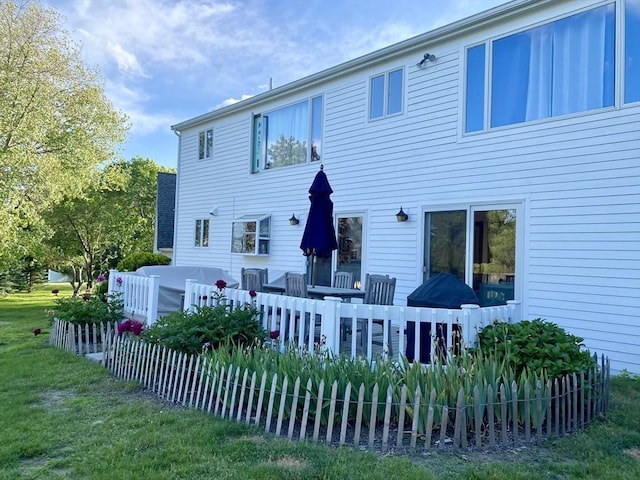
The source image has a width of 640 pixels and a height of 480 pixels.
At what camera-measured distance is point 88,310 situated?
7230 millimetres

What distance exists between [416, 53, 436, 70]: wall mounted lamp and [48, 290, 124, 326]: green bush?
255 inches

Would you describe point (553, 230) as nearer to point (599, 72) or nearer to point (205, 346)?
point (599, 72)

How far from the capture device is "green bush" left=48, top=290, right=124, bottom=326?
7152 mm

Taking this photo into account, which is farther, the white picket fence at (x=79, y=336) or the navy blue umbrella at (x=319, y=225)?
the navy blue umbrella at (x=319, y=225)

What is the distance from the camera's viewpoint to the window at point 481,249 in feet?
24.1

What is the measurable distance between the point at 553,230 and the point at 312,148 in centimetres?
561

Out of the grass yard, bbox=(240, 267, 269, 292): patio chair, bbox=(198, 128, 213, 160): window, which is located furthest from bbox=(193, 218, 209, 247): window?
the grass yard

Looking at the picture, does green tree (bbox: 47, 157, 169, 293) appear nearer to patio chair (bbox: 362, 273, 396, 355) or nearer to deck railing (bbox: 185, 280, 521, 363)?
patio chair (bbox: 362, 273, 396, 355)

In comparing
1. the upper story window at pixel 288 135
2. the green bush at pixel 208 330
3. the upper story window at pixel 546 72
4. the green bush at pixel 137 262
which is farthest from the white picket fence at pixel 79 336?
the green bush at pixel 137 262

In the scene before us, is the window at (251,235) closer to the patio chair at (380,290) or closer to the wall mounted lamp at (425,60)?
the wall mounted lamp at (425,60)

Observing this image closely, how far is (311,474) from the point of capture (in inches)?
116

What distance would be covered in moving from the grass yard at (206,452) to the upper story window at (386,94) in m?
6.30

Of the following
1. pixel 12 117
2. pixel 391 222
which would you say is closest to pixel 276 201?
pixel 391 222

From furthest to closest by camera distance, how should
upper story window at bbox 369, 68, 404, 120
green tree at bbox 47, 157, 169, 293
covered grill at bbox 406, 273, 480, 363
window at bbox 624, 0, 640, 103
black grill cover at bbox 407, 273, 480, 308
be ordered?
green tree at bbox 47, 157, 169, 293
upper story window at bbox 369, 68, 404, 120
window at bbox 624, 0, 640, 103
black grill cover at bbox 407, 273, 480, 308
covered grill at bbox 406, 273, 480, 363
